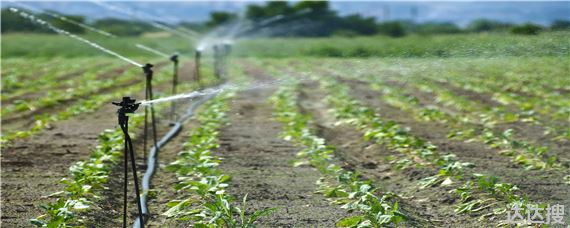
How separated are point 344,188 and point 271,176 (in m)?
0.92

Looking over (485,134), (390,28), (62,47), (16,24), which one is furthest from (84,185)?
(16,24)

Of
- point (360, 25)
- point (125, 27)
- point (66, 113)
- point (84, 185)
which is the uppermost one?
point (84, 185)

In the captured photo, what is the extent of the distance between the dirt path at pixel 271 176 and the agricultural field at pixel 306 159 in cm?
1

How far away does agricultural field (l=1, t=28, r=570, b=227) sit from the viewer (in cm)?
552

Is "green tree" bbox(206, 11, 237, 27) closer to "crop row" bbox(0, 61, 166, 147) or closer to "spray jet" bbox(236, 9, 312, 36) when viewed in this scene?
"spray jet" bbox(236, 9, 312, 36)

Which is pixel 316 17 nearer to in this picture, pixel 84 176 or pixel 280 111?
pixel 280 111

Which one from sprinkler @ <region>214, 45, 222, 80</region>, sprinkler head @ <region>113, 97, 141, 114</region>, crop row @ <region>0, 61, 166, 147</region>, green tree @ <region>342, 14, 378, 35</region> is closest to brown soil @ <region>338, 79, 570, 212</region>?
sprinkler head @ <region>113, 97, 141, 114</region>

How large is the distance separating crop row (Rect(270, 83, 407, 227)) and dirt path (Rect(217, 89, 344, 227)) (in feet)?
0.34

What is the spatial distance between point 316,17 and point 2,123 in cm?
3809

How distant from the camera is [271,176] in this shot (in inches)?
274

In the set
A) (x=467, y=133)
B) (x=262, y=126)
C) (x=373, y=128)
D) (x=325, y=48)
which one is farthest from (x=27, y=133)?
(x=325, y=48)

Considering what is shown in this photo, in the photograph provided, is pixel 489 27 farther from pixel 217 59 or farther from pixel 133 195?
pixel 133 195

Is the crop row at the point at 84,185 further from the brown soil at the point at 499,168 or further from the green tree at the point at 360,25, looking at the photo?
the green tree at the point at 360,25

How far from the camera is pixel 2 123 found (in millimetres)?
10734
